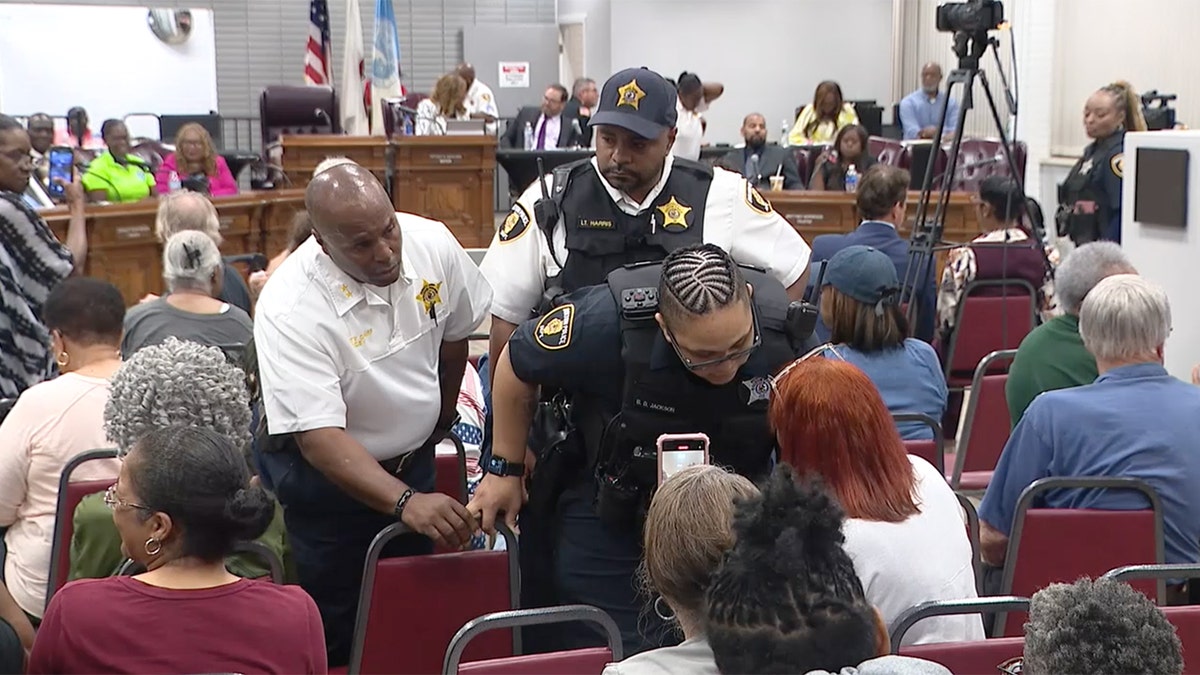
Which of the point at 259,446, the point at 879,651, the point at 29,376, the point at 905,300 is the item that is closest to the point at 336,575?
the point at 259,446

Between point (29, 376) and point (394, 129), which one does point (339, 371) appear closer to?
point (29, 376)

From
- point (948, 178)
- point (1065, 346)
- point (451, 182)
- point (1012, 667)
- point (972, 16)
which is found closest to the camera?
point (1012, 667)

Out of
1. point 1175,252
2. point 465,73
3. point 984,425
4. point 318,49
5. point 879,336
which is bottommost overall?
point 984,425

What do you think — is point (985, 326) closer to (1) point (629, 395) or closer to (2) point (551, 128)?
(1) point (629, 395)

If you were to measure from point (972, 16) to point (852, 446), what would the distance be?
136 inches

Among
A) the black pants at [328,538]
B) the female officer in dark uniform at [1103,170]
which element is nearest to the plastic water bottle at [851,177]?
the female officer in dark uniform at [1103,170]

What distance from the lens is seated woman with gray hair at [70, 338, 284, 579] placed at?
2414 millimetres

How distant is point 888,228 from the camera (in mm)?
5141

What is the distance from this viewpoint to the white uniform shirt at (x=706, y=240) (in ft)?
9.74

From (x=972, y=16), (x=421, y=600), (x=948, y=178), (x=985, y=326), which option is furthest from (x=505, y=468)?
(x=972, y=16)

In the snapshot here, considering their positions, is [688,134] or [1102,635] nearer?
[1102,635]

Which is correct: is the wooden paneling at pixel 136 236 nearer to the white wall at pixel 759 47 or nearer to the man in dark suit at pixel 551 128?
the man in dark suit at pixel 551 128

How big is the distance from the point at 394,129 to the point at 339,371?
9.00m

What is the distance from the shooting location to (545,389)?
253 centimetres
